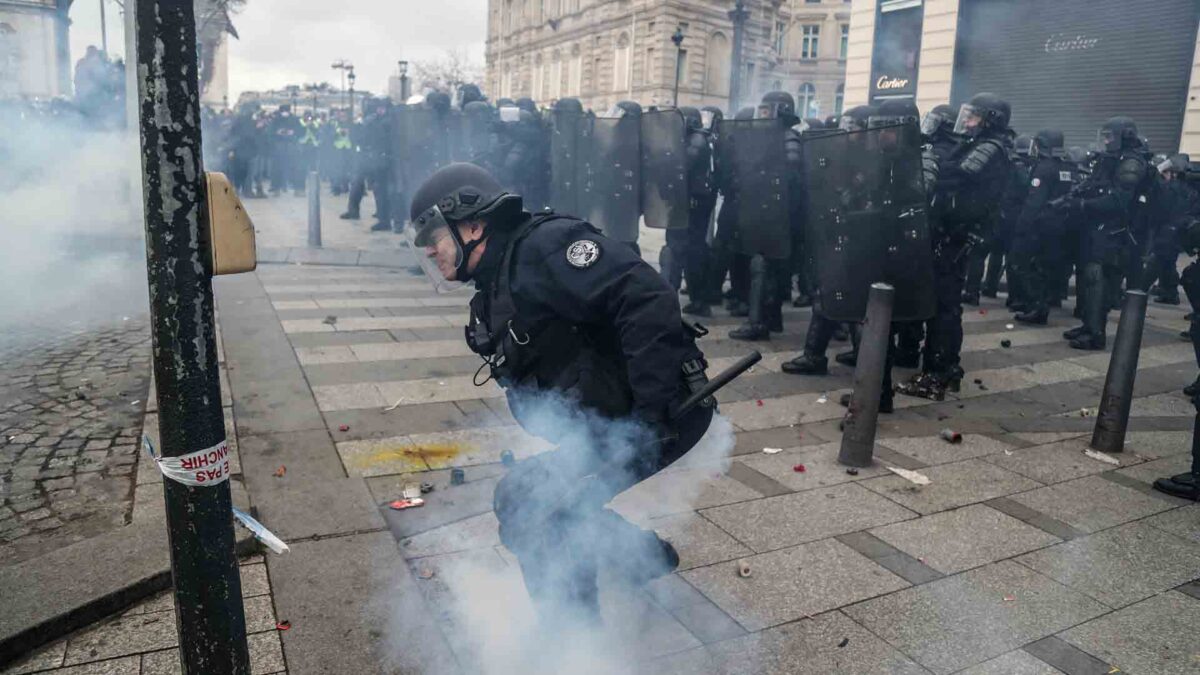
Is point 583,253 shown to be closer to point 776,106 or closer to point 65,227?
point 776,106

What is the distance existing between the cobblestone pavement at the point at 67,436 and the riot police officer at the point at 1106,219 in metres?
7.68

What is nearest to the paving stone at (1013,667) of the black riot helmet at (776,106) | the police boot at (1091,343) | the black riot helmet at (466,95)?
the black riot helmet at (776,106)

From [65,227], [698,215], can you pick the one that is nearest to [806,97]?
[65,227]

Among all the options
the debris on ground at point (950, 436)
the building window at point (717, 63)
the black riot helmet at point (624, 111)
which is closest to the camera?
the debris on ground at point (950, 436)

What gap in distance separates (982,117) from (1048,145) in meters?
4.54

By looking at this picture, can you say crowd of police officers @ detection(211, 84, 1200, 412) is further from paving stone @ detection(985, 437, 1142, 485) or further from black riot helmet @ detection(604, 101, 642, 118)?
paving stone @ detection(985, 437, 1142, 485)

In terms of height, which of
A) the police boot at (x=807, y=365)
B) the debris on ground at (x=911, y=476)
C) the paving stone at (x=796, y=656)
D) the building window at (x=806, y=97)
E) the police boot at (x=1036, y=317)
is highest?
the building window at (x=806, y=97)

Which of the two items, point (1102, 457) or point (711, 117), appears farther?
point (711, 117)

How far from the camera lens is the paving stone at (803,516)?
388 cm

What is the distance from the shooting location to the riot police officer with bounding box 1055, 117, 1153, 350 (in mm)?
8102

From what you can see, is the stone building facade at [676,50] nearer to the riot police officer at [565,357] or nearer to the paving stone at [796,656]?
the paving stone at [796,656]

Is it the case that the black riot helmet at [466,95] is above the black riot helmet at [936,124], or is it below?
above

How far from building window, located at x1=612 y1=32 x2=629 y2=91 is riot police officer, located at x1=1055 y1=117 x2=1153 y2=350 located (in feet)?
152

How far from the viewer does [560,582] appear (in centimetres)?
275
